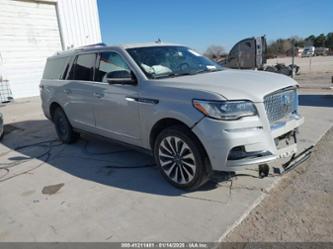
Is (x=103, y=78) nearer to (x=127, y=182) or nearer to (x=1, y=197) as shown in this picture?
(x=127, y=182)

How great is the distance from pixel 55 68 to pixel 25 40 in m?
9.05

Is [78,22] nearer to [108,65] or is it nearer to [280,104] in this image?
[108,65]

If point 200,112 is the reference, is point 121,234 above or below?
below

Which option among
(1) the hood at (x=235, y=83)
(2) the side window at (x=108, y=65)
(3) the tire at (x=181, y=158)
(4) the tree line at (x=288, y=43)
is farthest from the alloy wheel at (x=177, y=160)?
(4) the tree line at (x=288, y=43)

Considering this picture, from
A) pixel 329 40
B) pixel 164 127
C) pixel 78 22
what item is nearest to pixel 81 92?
pixel 164 127

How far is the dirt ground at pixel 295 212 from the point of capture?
267 centimetres

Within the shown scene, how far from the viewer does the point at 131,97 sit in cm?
394

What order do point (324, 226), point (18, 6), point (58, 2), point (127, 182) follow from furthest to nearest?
point (58, 2) < point (18, 6) < point (127, 182) < point (324, 226)

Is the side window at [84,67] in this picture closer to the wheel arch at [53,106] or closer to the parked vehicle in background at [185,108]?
the parked vehicle in background at [185,108]

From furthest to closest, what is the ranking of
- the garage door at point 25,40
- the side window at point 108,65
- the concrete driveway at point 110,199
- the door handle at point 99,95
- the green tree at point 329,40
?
the green tree at point 329,40 < the garage door at point 25,40 < the door handle at point 99,95 < the side window at point 108,65 < the concrete driveway at point 110,199

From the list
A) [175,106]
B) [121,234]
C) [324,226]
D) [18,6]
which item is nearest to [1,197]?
[121,234]

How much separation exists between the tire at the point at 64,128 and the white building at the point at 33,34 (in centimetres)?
858

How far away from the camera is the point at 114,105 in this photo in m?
4.28

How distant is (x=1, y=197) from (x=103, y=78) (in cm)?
220
